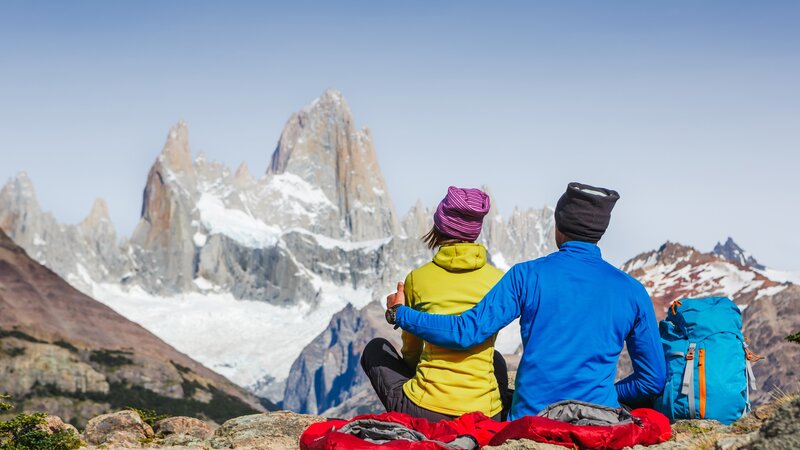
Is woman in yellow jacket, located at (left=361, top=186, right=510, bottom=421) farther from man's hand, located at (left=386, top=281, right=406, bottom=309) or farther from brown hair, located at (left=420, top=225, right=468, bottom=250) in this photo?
man's hand, located at (left=386, top=281, right=406, bottom=309)

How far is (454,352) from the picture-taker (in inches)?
436

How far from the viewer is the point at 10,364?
179m

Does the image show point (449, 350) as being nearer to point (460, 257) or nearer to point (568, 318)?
point (460, 257)

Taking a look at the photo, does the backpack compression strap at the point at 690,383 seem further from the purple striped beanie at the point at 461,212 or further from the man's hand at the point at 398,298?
the man's hand at the point at 398,298

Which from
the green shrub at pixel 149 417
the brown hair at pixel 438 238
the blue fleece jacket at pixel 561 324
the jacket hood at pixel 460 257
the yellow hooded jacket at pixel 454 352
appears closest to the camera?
the blue fleece jacket at pixel 561 324

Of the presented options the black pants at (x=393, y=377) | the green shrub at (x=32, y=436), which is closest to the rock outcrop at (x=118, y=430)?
A: the green shrub at (x=32, y=436)

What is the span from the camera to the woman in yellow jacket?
1111cm

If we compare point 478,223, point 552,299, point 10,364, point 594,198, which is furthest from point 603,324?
point 10,364

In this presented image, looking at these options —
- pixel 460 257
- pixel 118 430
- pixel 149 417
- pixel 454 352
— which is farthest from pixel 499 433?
pixel 149 417

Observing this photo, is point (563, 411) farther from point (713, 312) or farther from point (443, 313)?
point (713, 312)

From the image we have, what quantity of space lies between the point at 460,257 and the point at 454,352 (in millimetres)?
1203

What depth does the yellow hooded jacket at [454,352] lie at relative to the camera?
11102mm

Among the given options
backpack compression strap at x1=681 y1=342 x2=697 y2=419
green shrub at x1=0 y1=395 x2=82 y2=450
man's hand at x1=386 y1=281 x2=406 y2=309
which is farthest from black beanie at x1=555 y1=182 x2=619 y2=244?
green shrub at x1=0 y1=395 x2=82 y2=450

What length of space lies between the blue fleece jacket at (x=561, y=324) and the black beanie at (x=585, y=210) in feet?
0.81
